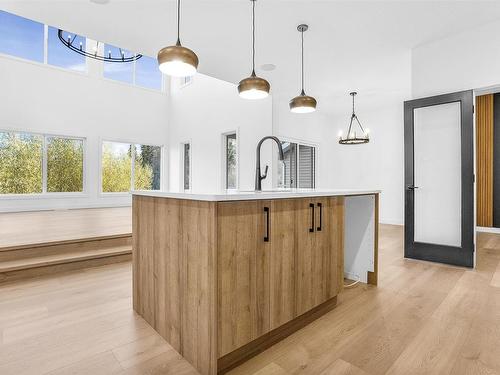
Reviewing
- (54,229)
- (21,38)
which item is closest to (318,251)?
(54,229)

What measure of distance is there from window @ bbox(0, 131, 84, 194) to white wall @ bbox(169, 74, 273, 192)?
99.8 inches

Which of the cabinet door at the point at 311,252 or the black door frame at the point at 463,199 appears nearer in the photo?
the cabinet door at the point at 311,252

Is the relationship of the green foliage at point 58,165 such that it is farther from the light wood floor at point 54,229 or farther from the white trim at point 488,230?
the white trim at point 488,230

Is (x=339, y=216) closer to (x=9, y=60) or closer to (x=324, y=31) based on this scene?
(x=324, y=31)

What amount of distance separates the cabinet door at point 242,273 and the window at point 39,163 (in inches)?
279

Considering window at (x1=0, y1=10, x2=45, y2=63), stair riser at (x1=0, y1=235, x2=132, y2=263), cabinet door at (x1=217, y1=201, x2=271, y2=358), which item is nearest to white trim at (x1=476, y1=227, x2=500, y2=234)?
cabinet door at (x1=217, y1=201, x2=271, y2=358)

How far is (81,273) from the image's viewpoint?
10.4ft

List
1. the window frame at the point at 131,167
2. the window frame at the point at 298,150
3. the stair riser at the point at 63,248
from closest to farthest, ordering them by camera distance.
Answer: the stair riser at the point at 63,248
the window frame at the point at 298,150
the window frame at the point at 131,167

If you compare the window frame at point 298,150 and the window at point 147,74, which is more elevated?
the window at point 147,74

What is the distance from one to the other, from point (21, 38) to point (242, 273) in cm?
816

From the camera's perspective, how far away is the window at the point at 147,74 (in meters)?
8.30

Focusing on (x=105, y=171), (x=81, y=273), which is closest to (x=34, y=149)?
(x=105, y=171)

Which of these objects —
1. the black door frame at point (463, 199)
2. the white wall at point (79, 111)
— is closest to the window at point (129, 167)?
the white wall at point (79, 111)

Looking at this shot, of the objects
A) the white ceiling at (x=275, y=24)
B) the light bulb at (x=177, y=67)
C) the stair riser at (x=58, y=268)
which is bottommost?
the stair riser at (x=58, y=268)
